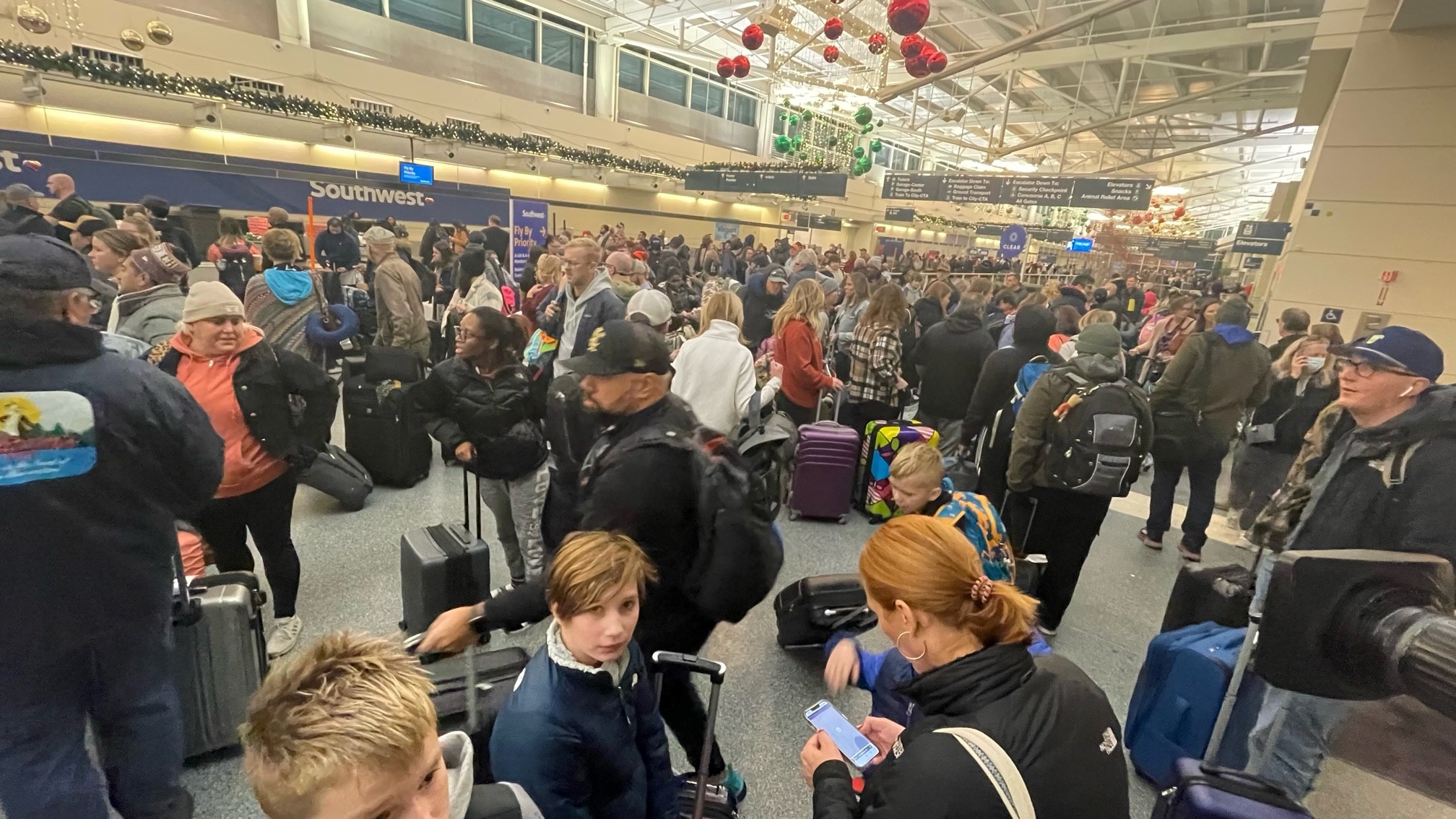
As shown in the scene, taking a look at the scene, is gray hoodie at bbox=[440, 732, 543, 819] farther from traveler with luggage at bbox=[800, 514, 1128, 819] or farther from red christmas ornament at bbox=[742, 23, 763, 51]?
red christmas ornament at bbox=[742, 23, 763, 51]

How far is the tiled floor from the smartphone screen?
84 cm

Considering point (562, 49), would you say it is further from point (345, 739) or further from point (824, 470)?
point (345, 739)

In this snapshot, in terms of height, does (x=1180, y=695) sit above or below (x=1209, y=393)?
below

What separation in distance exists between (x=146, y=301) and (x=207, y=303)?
1.35 meters

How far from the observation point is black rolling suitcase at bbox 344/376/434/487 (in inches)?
163

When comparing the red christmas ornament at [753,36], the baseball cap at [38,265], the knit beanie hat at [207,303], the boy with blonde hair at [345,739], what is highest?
the red christmas ornament at [753,36]

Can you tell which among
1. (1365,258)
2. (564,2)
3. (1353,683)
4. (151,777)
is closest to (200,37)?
(564,2)

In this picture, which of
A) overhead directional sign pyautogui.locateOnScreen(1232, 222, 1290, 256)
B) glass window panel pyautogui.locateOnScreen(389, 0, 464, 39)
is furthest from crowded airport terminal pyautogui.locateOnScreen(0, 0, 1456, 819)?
glass window panel pyautogui.locateOnScreen(389, 0, 464, 39)

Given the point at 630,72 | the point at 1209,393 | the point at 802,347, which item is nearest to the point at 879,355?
the point at 802,347

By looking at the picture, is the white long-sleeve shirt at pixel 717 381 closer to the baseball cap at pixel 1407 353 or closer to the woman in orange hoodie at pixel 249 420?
the woman in orange hoodie at pixel 249 420

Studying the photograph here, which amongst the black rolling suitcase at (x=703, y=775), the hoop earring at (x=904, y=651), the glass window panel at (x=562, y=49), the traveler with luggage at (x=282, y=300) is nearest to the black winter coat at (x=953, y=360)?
the black rolling suitcase at (x=703, y=775)

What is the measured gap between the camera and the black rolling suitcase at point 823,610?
2736 mm

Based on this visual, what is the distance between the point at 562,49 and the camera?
16.9m

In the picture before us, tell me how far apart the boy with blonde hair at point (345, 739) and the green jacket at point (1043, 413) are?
284cm
